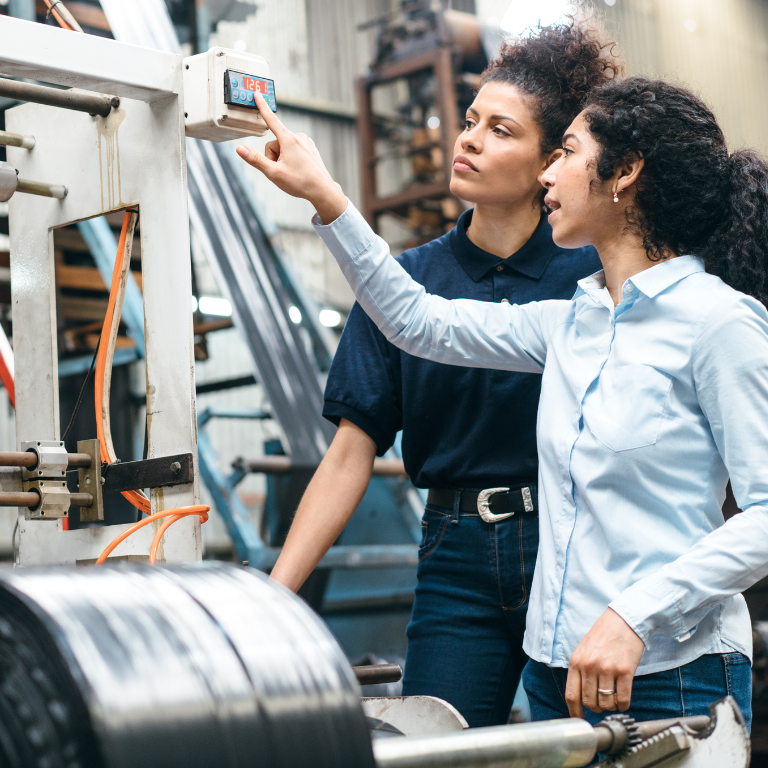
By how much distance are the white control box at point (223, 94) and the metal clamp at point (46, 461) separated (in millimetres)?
494

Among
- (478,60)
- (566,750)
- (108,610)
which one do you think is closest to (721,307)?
(566,750)

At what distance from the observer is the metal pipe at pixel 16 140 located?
4.89 ft

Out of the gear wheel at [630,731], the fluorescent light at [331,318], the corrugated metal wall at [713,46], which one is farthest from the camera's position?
the corrugated metal wall at [713,46]

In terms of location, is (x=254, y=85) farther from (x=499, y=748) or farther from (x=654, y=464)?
(x=499, y=748)

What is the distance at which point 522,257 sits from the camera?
1.53 metres

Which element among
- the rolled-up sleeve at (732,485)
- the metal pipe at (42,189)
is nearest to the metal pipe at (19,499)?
the metal pipe at (42,189)

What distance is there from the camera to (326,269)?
28.1ft

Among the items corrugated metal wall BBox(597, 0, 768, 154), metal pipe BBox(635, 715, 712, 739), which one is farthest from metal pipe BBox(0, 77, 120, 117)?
corrugated metal wall BBox(597, 0, 768, 154)

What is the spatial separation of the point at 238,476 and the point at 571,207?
271 cm

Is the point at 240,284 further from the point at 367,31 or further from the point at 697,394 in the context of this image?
the point at 367,31

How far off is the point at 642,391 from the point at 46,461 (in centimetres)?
83

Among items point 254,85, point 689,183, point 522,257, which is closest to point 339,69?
point 522,257

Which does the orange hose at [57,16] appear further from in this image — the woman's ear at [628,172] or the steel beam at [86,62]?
the woman's ear at [628,172]

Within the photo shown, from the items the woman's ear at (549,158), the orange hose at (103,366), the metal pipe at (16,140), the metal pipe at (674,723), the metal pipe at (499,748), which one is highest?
the metal pipe at (16,140)
